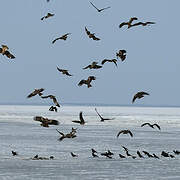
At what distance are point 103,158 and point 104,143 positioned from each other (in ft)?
43.0

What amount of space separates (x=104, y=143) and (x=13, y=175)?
2104 centimetres

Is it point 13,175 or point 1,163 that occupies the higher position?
point 1,163

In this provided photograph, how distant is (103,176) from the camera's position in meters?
24.1

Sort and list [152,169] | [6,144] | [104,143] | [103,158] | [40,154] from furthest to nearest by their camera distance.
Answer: [104,143], [6,144], [40,154], [103,158], [152,169]

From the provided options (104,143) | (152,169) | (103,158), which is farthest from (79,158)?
(104,143)

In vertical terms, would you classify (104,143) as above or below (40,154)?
above

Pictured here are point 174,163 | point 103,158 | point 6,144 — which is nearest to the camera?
point 174,163

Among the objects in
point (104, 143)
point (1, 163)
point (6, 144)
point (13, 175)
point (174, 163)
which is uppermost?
point (104, 143)

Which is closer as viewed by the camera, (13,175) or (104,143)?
(13,175)

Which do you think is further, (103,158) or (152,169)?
(103,158)

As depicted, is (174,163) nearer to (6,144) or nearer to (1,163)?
(1,163)

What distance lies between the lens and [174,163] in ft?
95.5

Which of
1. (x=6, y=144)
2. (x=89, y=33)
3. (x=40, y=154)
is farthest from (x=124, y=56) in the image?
(x=6, y=144)

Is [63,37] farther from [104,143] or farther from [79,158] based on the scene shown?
[104,143]
